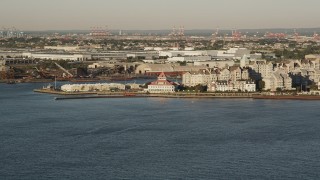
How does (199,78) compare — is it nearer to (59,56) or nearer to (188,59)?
(188,59)

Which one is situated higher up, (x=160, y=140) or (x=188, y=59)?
(x=188, y=59)

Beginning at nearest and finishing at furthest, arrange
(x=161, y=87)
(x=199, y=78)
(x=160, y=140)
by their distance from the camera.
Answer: (x=160, y=140) → (x=161, y=87) → (x=199, y=78)

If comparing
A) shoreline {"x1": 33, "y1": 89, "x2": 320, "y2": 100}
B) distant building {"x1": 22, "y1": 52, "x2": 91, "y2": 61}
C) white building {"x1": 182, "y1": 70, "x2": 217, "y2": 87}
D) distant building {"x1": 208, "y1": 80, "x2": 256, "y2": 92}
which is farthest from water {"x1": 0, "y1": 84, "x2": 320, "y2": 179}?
distant building {"x1": 22, "y1": 52, "x2": 91, "y2": 61}

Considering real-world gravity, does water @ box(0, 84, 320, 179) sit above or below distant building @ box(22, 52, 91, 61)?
below

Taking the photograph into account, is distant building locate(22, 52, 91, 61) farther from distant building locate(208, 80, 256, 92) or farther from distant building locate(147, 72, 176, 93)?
distant building locate(208, 80, 256, 92)

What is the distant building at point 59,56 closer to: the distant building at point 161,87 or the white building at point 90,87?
the white building at point 90,87

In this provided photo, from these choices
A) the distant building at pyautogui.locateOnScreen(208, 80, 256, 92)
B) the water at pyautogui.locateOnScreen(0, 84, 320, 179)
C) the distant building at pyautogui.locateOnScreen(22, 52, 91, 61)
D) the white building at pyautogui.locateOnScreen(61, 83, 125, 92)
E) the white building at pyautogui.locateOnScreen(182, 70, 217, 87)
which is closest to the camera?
the water at pyautogui.locateOnScreen(0, 84, 320, 179)

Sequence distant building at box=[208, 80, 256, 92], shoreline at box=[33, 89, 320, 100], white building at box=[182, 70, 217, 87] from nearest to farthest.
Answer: shoreline at box=[33, 89, 320, 100]
distant building at box=[208, 80, 256, 92]
white building at box=[182, 70, 217, 87]

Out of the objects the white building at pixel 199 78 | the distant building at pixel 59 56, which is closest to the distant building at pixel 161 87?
the white building at pixel 199 78

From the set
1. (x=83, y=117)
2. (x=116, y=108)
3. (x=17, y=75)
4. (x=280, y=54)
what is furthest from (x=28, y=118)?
(x=280, y=54)

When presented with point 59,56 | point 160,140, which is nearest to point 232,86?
point 160,140
